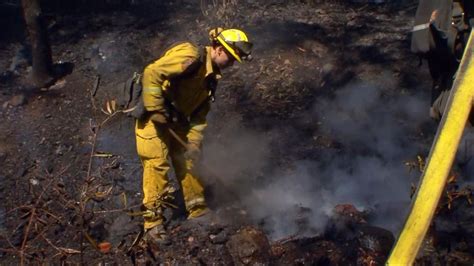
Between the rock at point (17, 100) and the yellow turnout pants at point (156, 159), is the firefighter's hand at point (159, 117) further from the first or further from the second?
the rock at point (17, 100)

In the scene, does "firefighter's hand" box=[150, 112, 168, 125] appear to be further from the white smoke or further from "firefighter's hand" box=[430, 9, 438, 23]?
"firefighter's hand" box=[430, 9, 438, 23]

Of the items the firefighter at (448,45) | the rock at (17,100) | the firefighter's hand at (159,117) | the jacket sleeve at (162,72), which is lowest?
the rock at (17,100)

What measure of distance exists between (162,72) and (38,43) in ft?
10.9

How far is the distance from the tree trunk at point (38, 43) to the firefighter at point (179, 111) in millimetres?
2932

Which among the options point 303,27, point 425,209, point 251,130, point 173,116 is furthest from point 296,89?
point 425,209

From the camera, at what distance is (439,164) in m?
1.85

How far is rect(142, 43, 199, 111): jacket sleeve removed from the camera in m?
4.40

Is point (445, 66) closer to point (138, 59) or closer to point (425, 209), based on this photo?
point (425, 209)

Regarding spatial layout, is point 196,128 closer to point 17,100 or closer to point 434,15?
point 434,15

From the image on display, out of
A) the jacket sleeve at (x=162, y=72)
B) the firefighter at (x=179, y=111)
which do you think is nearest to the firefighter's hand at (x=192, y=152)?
the firefighter at (x=179, y=111)

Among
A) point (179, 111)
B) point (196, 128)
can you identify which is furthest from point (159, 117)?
point (196, 128)

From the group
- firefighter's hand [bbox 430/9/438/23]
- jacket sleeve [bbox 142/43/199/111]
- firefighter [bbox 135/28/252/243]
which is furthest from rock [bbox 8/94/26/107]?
firefighter's hand [bbox 430/9/438/23]

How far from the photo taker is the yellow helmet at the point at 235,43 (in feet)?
14.4

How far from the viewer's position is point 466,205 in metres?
4.87
